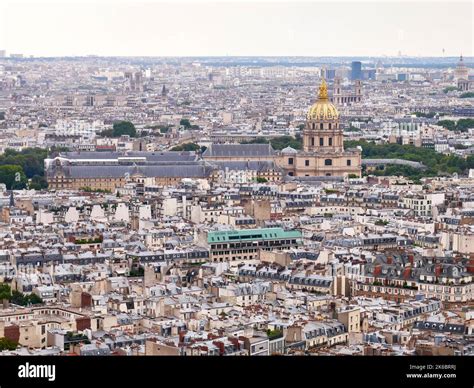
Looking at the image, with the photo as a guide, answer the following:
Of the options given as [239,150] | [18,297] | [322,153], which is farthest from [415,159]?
[18,297]

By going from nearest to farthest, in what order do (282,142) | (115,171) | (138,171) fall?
(138,171) < (115,171) < (282,142)

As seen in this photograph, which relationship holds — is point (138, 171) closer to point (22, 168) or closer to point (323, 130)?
point (22, 168)

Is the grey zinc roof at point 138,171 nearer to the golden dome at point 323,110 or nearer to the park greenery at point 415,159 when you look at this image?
the golden dome at point 323,110

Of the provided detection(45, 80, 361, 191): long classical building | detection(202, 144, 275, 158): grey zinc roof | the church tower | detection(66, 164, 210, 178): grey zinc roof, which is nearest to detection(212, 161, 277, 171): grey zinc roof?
detection(45, 80, 361, 191): long classical building

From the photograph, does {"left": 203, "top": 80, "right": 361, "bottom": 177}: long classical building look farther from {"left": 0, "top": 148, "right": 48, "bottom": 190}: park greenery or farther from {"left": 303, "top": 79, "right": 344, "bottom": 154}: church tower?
{"left": 0, "top": 148, "right": 48, "bottom": 190}: park greenery

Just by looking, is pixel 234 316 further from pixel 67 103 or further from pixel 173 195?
pixel 67 103
